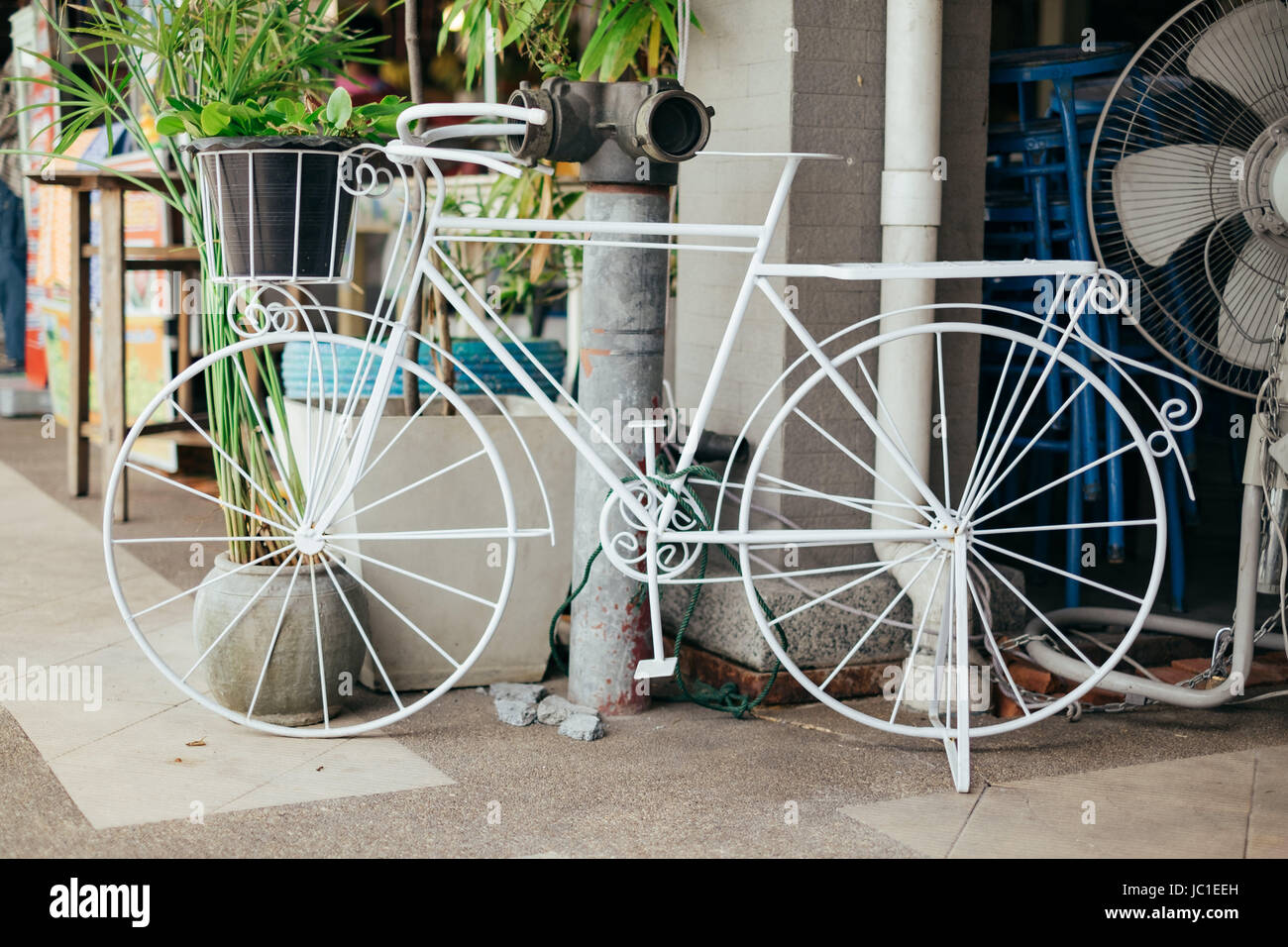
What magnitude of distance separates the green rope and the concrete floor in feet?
0.13

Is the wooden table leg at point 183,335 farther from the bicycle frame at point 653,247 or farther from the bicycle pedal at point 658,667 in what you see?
the bicycle pedal at point 658,667

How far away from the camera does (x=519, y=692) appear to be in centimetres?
348

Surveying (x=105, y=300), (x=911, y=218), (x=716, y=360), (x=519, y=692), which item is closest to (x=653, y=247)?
(x=716, y=360)

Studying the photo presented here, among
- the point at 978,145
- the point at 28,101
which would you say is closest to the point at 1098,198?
the point at 978,145

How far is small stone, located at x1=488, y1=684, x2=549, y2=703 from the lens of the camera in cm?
343

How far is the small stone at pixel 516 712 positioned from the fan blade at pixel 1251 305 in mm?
1920

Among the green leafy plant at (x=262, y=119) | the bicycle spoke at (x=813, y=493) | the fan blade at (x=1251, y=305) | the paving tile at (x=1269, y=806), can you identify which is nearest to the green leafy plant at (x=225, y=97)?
the green leafy plant at (x=262, y=119)

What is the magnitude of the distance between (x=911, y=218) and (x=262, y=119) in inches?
61.3

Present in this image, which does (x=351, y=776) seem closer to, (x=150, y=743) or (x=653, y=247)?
(x=150, y=743)

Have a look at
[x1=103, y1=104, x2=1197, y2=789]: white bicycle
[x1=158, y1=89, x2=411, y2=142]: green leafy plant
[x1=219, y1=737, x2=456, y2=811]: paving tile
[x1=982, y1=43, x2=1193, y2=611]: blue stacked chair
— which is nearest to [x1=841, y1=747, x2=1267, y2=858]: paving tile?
[x1=103, y1=104, x2=1197, y2=789]: white bicycle

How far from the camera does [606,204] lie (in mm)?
3305

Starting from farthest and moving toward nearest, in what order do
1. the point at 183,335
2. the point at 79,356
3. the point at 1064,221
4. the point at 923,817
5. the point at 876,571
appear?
the point at 183,335
the point at 79,356
the point at 1064,221
the point at 876,571
the point at 923,817
